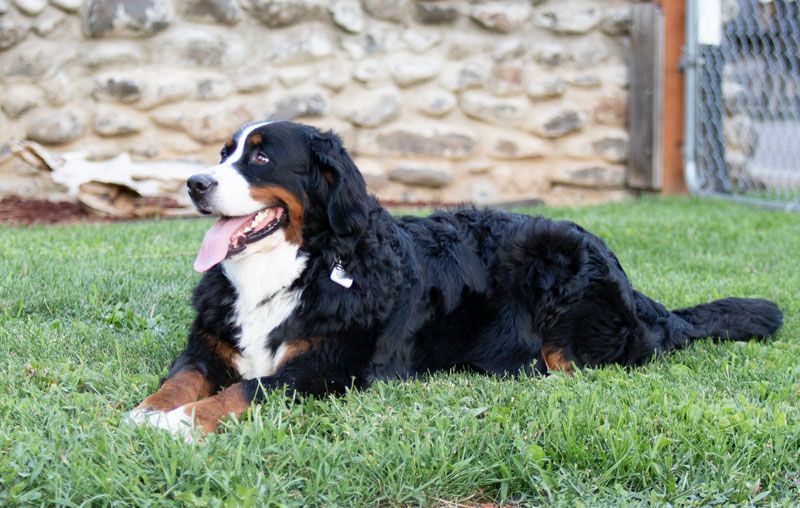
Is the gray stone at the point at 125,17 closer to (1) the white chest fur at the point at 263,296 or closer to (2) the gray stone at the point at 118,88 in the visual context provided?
(2) the gray stone at the point at 118,88

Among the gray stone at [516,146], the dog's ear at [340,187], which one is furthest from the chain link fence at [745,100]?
the dog's ear at [340,187]

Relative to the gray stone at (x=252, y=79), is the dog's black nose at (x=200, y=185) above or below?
above

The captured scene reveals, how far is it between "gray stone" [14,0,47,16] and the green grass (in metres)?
3.75

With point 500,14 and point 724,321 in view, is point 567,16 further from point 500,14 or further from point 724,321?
point 724,321

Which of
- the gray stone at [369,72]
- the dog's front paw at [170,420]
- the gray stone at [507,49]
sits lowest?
the dog's front paw at [170,420]

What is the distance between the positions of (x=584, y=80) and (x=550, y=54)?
44cm

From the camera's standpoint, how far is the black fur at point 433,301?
9.73ft

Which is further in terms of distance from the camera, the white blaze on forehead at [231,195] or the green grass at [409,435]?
the white blaze on forehead at [231,195]

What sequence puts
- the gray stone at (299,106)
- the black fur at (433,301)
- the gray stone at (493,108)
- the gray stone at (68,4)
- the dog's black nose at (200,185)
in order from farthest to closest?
1. the gray stone at (493,108)
2. the gray stone at (299,106)
3. the gray stone at (68,4)
4. the black fur at (433,301)
5. the dog's black nose at (200,185)

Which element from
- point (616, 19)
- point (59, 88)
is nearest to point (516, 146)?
point (616, 19)

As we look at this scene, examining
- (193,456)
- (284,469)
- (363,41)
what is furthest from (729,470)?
(363,41)

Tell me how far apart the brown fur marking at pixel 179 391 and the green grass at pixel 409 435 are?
0.39 ft

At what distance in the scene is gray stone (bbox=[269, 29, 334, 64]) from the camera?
714 centimetres

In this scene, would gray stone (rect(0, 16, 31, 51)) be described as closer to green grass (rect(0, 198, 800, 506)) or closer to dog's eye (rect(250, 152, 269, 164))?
green grass (rect(0, 198, 800, 506))
